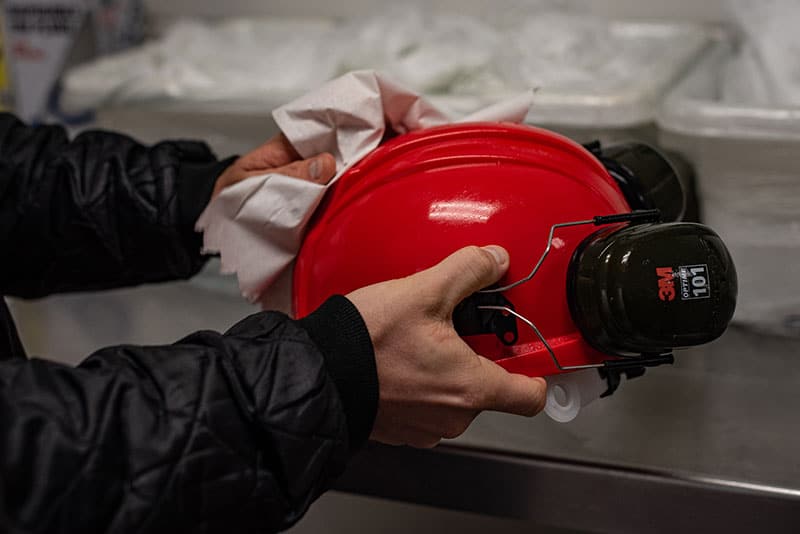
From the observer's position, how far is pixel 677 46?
45.8 inches

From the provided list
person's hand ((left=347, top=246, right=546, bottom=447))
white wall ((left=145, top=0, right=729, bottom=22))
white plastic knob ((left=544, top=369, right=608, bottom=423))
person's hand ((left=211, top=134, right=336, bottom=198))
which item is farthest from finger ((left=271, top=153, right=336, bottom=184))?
white wall ((left=145, top=0, right=729, bottom=22))

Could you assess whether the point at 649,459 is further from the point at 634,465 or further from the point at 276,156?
the point at 276,156

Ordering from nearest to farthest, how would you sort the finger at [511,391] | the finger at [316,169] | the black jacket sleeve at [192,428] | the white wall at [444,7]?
the black jacket sleeve at [192,428]
the finger at [511,391]
the finger at [316,169]
the white wall at [444,7]

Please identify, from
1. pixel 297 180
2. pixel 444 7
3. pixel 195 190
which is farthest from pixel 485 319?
pixel 444 7

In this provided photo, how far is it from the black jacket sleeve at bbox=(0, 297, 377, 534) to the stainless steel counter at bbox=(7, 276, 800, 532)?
18 centimetres

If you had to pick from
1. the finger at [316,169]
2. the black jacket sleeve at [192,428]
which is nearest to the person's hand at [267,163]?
the finger at [316,169]

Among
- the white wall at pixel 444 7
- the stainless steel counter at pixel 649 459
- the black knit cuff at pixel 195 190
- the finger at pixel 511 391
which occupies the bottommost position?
the stainless steel counter at pixel 649 459

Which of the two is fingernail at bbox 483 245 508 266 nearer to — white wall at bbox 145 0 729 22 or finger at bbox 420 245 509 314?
finger at bbox 420 245 509 314

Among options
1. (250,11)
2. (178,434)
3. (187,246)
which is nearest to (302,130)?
(187,246)

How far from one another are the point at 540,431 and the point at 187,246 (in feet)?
1.25

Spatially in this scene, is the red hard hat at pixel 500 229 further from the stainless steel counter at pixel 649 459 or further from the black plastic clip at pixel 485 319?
the stainless steel counter at pixel 649 459

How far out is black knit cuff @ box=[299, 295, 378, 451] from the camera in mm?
536

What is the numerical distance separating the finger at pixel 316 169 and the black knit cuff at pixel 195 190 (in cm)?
13

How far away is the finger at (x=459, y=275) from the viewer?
542mm
